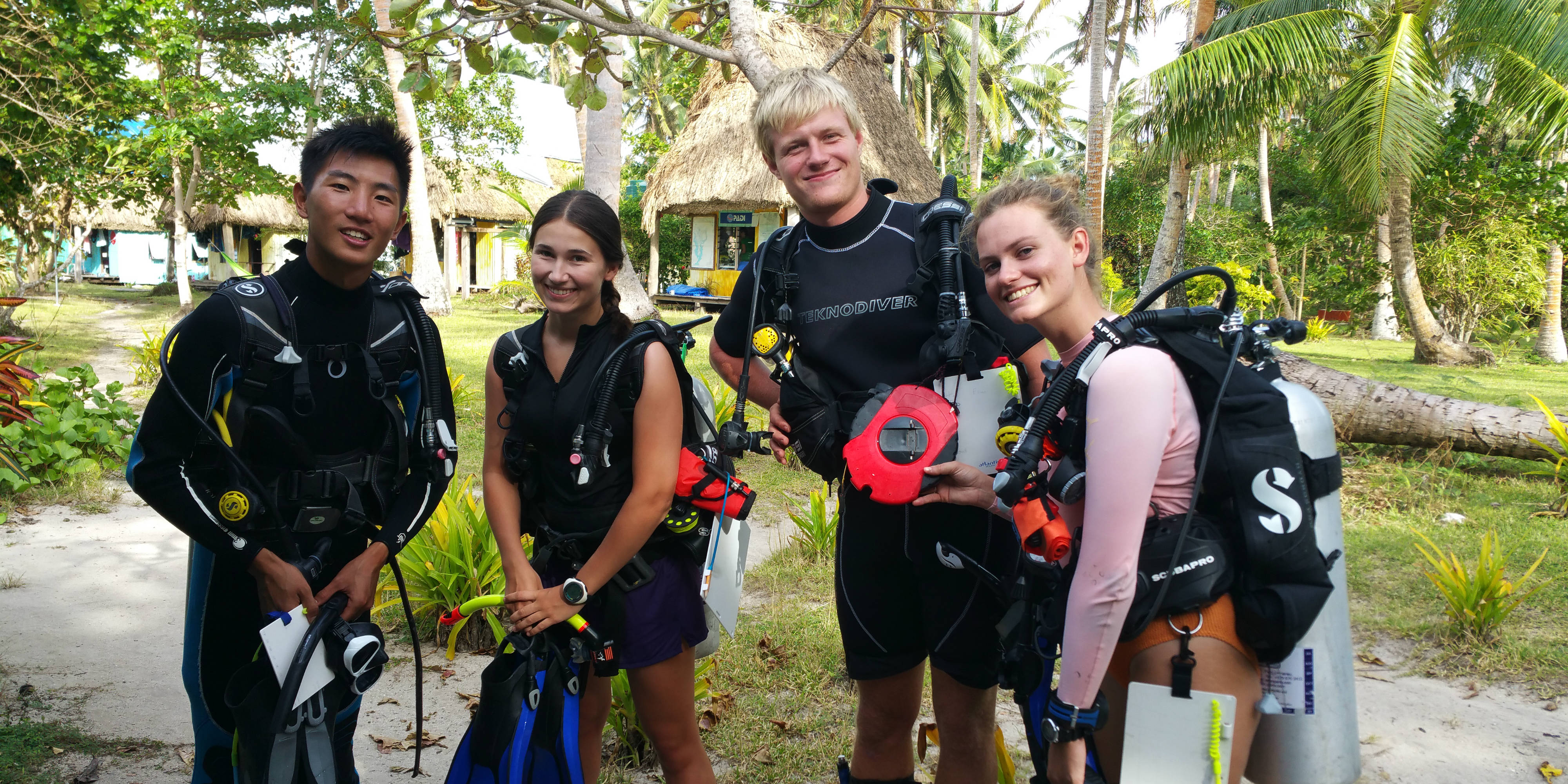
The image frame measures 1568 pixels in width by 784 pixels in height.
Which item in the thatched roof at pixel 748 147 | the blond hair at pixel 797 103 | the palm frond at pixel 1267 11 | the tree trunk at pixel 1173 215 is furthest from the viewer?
the thatched roof at pixel 748 147

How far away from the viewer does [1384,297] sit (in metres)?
17.1

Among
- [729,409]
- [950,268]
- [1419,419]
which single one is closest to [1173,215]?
[1419,419]

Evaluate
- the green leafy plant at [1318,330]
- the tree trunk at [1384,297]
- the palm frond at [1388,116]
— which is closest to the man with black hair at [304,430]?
the palm frond at [1388,116]

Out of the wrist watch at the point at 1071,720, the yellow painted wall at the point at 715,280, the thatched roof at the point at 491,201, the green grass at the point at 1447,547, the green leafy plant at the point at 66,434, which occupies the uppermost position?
the thatched roof at the point at 491,201

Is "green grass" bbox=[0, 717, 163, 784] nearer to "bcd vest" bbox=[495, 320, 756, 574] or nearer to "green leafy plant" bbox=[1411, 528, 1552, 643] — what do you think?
"bcd vest" bbox=[495, 320, 756, 574]

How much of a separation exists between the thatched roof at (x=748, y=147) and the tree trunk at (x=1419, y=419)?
11735 mm

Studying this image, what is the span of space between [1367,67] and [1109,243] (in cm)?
1333

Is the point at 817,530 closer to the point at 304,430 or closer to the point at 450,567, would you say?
the point at 450,567

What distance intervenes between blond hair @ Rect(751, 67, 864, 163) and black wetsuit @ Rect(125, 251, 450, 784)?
3.75 feet

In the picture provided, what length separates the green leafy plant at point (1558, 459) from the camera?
5.82 meters

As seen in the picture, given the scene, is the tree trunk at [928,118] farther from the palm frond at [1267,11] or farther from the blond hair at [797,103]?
the blond hair at [797,103]

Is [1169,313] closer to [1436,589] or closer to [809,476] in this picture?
[1436,589]

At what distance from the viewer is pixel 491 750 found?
2.07m

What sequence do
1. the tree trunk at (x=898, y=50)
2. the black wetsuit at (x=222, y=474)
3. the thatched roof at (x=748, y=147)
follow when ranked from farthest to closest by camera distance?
the tree trunk at (x=898, y=50) → the thatched roof at (x=748, y=147) → the black wetsuit at (x=222, y=474)
